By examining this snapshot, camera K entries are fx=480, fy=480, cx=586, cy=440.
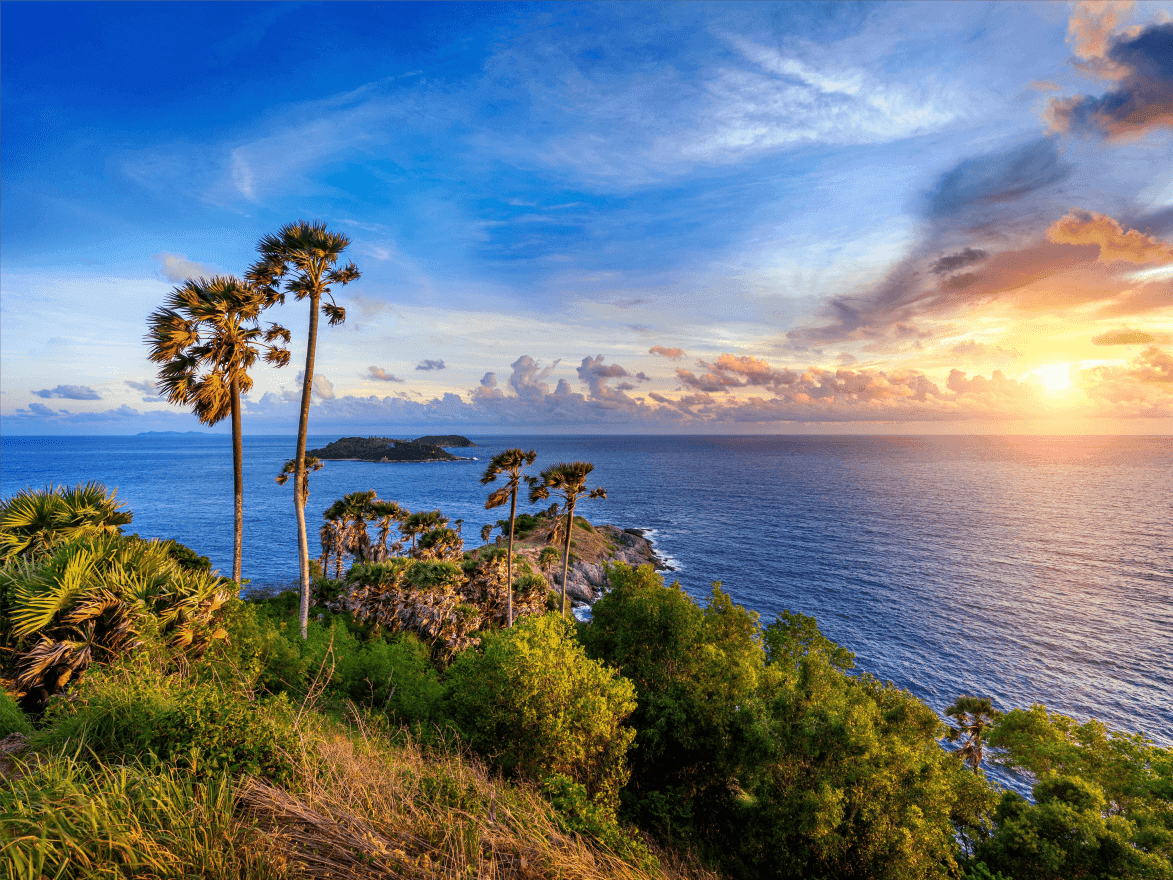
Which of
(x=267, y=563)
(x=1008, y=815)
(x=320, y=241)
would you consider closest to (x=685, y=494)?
(x=267, y=563)

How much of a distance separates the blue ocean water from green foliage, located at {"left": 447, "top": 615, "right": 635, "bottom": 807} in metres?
33.5

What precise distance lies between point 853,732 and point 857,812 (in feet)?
7.38

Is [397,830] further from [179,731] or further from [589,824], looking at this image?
[589,824]

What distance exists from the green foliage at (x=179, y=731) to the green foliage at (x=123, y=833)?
2.20ft

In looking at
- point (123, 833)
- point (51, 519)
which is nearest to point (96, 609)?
point (51, 519)

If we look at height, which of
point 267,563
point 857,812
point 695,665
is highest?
point 695,665

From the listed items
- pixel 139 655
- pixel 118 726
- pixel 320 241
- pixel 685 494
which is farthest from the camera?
pixel 685 494

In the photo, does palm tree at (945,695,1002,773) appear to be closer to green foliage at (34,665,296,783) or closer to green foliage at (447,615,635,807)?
green foliage at (447,615,635,807)

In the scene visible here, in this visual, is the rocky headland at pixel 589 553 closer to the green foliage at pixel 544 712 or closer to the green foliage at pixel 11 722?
the green foliage at pixel 544 712

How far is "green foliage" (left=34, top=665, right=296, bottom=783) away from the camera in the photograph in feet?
20.8

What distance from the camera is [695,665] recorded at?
18594 millimetres

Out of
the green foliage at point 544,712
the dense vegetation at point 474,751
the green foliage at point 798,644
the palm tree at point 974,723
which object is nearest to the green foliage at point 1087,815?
the dense vegetation at point 474,751

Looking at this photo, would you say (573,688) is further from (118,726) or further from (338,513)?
Answer: (338,513)

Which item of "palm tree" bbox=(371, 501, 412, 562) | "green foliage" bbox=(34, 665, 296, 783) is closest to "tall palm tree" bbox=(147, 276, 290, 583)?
"green foliage" bbox=(34, 665, 296, 783)
